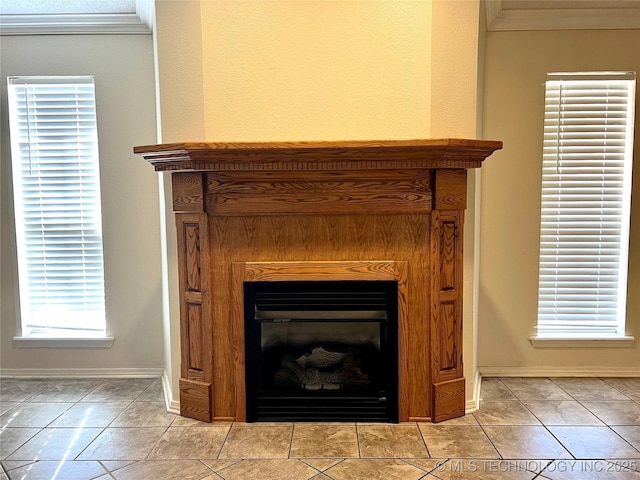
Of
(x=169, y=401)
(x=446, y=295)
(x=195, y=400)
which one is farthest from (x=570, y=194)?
(x=169, y=401)

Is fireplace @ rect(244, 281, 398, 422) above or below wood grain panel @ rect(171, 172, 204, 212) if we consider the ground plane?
below

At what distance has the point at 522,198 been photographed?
316 centimetres

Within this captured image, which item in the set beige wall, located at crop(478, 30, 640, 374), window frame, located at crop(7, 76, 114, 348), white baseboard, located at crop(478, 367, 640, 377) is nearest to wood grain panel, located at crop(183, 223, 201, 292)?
window frame, located at crop(7, 76, 114, 348)

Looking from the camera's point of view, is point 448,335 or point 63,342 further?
point 63,342

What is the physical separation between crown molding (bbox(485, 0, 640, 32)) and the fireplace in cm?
196

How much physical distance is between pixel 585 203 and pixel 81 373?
12.0 feet

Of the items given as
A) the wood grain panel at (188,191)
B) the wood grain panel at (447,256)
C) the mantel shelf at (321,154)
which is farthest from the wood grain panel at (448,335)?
the wood grain panel at (188,191)

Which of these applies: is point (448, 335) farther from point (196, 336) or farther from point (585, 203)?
point (585, 203)

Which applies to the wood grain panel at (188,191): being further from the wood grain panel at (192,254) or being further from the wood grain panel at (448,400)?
the wood grain panel at (448,400)

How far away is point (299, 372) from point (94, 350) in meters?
1.59

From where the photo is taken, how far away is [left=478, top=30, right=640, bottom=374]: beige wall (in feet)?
10.1

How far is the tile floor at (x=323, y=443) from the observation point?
2045 millimetres

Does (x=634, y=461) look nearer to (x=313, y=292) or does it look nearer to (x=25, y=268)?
(x=313, y=292)

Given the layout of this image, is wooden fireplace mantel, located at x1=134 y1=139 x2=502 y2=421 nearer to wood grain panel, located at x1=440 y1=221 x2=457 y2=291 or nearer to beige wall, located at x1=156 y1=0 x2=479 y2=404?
wood grain panel, located at x1=440 y1=221 x2=457 y2=291
